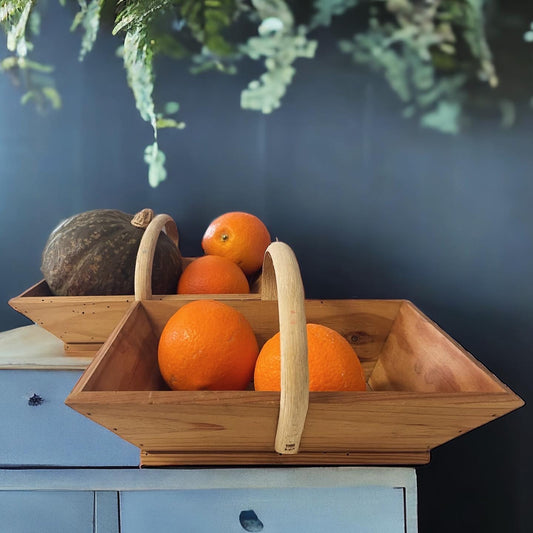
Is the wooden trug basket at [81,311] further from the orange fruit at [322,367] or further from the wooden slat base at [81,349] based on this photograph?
the orange fruit at [322,367]

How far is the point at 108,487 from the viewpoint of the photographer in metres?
0.60

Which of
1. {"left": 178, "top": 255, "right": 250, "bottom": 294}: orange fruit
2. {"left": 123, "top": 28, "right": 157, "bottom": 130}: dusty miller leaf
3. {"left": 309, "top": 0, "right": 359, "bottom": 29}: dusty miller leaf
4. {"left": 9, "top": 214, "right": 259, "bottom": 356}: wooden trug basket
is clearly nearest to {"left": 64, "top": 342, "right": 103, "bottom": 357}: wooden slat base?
{"left": 9, "top": 214, "right": 259, "bottom": 356}: wooden trug basket

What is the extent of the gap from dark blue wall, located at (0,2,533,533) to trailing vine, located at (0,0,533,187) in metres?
0.03

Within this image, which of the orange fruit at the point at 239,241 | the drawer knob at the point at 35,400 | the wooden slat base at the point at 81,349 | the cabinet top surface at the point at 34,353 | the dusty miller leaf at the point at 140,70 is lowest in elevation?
the drawer knob at the point at 35,400

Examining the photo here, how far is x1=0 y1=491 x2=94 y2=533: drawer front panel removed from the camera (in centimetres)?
62

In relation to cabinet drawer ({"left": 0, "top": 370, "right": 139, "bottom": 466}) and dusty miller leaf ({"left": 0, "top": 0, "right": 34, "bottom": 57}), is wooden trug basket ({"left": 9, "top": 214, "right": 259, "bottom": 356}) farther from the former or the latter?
dusty miller leaf ({"left": 0, "top": 0, "right": 34, "bottom": 57})

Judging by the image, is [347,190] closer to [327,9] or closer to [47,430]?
[327,9]

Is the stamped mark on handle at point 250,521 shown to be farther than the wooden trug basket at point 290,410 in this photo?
Yes

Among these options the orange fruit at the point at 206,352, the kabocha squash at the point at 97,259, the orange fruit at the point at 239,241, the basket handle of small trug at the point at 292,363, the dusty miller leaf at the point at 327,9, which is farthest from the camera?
the dusty miller leaf at the point at 327,9

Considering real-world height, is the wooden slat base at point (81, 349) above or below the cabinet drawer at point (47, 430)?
above

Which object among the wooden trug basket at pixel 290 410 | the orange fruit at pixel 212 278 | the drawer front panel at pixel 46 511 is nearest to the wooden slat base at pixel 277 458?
the wooden trug basket at pixel 290 410

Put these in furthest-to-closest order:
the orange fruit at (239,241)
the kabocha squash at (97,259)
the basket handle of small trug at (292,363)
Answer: the orange fruit at (239,241) < the kabocha squash at (97,259) < the basket handle of small trug at (292,363)

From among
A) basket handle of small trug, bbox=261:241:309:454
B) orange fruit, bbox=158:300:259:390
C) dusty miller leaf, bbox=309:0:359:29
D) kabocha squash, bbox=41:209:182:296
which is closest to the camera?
basket handle of small trug, bbox=261:241:309:454

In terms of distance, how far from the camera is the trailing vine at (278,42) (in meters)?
1.02
